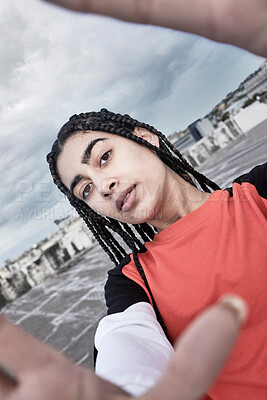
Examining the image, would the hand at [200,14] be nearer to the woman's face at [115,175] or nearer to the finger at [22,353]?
the finger at [22,353]

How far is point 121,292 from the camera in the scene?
0.98 m

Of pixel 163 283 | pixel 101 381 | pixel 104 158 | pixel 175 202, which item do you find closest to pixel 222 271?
pixel 163 283

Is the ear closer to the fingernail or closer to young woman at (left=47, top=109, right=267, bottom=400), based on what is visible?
young woman at (left=47, top=109, right=267, bottom=400)

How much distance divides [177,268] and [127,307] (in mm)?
225

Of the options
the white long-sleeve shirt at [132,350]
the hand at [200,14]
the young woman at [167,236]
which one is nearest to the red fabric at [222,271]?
the young woman at [167,236]

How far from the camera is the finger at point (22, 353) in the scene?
1.05 feet

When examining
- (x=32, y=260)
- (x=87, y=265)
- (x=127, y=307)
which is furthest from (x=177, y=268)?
(x=32, y=260)

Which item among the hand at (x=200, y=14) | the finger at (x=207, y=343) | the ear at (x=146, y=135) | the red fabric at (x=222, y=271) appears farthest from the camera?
the ear at (x=146, y=135)

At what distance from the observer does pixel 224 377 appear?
0.90 meters

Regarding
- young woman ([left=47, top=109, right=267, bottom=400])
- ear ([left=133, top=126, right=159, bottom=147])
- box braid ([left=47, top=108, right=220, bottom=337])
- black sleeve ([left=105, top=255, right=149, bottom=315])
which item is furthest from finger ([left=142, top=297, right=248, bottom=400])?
ear ([left=133, top=126, right=159, bottom=147])

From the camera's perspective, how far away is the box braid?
1121 mm

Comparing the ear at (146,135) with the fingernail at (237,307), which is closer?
the fingernail at (237,307)

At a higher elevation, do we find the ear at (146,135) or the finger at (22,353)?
the ear at (146,135)

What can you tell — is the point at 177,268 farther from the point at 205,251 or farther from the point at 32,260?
the point at 32,260
